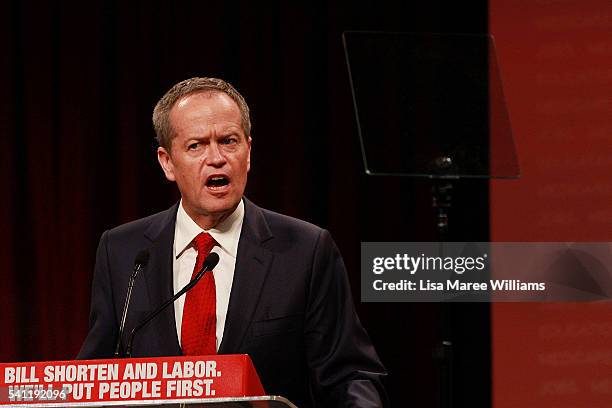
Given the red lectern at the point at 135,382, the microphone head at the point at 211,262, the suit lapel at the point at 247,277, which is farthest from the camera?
the suit lapel at the point at 247,277

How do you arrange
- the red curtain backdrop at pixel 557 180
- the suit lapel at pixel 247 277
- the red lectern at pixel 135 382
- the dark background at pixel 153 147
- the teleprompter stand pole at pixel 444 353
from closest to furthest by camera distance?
the red lectern at pixel 135 382 → the suit lapel at pixel 247 277 → the teleprompter stand pole at pixel 444 353 → the red curtain backdrop at pixel 557 180 → the dark background at pixel 153 147

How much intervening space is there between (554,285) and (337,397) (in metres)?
1.82

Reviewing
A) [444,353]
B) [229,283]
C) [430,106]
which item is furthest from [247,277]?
[430,106]

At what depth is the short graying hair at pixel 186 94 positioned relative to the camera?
2.12 meters

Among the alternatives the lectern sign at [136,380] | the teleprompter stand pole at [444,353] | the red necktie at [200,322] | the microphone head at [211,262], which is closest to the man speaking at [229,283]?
the red necktie at [200,322]

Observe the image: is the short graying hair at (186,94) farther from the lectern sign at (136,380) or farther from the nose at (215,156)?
the lectern sign at (136,380)

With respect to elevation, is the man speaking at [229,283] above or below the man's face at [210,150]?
below

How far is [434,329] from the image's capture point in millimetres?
3996

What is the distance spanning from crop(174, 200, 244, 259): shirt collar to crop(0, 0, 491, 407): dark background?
1.67 metres

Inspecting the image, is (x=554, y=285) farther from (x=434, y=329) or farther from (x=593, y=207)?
(x=434, y=329)

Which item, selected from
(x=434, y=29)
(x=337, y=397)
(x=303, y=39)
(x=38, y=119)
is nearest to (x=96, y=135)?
(x=38, y=119)

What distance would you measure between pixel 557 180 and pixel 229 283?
1.98 metres

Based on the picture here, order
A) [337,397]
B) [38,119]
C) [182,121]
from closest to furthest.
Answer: [337,397], [182,121], [38,119]

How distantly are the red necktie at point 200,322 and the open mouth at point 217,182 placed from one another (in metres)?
0.19
